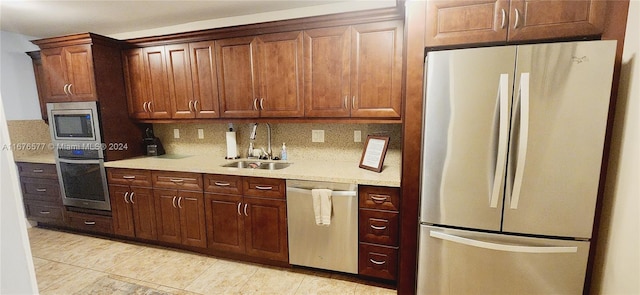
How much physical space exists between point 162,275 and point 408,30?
2644mm

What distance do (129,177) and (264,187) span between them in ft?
4.78

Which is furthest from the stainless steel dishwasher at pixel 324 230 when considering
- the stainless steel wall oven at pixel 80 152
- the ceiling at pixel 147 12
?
the stainless steel wall oven at pixel 80 152

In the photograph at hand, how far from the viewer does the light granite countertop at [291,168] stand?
6.44 feet

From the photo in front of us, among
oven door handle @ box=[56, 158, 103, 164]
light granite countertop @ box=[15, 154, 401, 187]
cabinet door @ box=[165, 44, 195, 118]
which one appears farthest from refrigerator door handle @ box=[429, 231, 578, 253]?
oven door handle @ box=[56, 158, 103, 164]

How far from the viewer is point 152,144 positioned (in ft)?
9.96

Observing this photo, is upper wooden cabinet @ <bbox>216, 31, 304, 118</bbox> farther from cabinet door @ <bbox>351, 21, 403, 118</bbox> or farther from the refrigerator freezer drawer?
the refrigerator freezer drawer

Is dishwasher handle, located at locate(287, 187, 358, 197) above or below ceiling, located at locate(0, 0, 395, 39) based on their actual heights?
below

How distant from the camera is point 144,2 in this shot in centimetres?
230

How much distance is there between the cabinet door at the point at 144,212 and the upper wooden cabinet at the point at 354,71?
5.87 feet

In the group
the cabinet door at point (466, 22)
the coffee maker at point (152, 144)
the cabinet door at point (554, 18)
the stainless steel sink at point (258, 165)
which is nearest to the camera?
the cabinet door at point (554, 18)

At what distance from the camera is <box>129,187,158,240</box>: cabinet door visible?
8.37ft

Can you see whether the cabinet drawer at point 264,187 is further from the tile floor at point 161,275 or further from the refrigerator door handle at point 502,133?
the refrigerator door handle at point 502,133

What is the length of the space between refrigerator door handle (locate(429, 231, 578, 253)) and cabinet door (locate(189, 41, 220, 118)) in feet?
7.09

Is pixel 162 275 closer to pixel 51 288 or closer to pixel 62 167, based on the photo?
pixel 51 288
